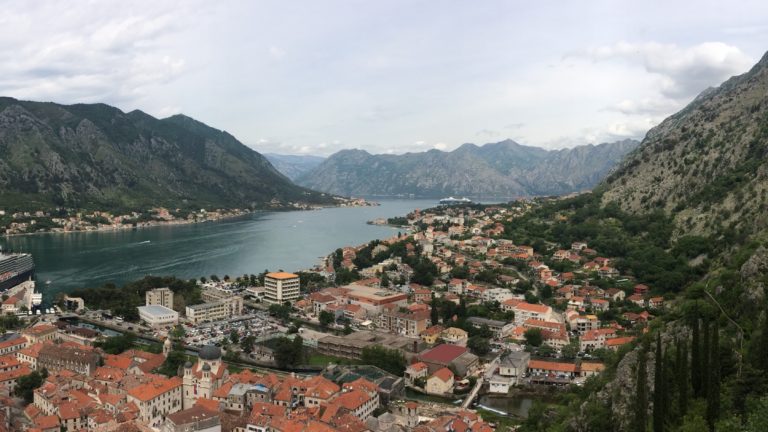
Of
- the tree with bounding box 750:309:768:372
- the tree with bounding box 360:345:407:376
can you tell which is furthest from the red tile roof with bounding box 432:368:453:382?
the tree with bounding box 750:309:768:372

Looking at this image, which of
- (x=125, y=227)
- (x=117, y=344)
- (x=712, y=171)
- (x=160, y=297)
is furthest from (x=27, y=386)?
(x=125, y=227)

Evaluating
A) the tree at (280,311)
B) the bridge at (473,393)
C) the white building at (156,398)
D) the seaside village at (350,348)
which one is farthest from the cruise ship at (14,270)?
the bridge at (473,393)

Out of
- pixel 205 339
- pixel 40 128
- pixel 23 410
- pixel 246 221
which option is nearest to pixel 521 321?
pixel 205 339

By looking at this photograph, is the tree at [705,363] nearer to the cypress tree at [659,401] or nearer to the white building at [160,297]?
the cypress tree at [659,401]

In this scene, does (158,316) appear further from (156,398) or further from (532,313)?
(532,313)

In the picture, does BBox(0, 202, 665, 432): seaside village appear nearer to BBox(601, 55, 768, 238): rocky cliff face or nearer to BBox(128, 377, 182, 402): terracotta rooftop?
BBox(128, 377, 182, 402): terracotta rooftop
